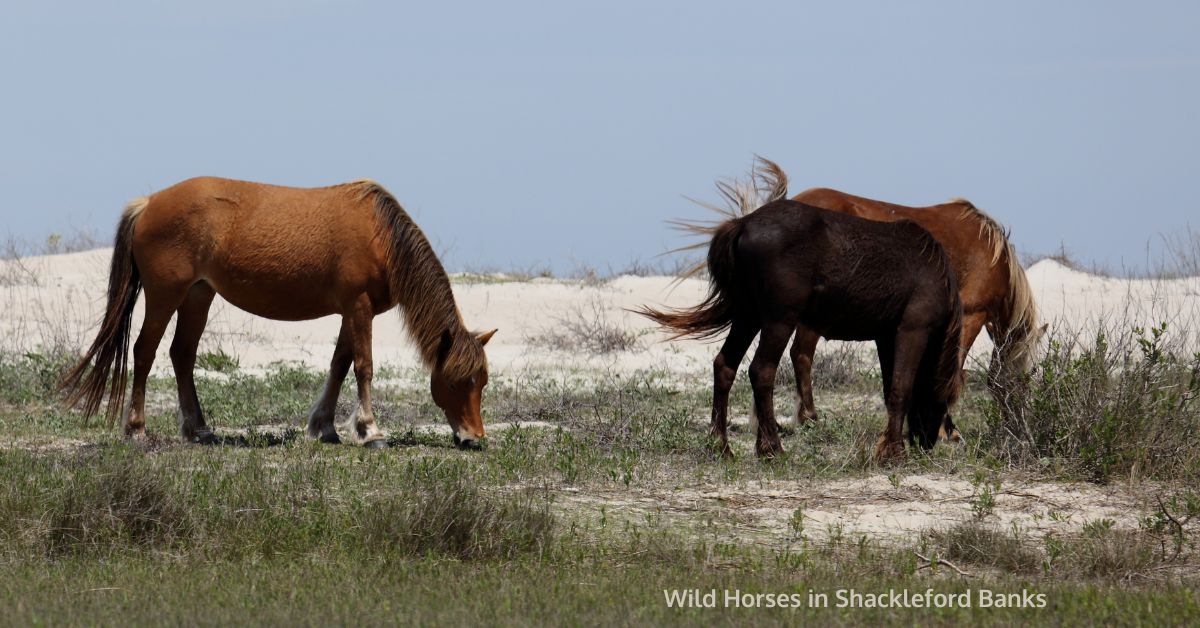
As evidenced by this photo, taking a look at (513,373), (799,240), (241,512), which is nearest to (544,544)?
(241,512)

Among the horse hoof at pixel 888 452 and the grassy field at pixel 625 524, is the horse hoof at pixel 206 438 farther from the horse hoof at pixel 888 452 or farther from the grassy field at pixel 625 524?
the horse hoof at pixel 888 452

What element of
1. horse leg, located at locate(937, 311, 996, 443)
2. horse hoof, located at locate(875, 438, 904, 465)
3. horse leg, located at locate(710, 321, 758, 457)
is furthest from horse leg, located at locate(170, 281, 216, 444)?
horse leg, located at locate(937, 311, 996, 443)

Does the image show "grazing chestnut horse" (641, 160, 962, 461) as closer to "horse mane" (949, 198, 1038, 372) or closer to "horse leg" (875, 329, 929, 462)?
"horse leg" (875, 329, 929, 462)

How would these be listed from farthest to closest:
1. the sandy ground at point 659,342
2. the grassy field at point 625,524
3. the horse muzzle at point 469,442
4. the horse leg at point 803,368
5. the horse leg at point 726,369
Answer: the horse leg at point 803,368 < the horse muzzle at point 469,442 < the horse leg at point 726,369 < the sandy ground at point 659,342 < the grassy field at point 625,524

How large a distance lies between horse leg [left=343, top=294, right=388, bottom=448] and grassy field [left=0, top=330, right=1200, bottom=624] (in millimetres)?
294

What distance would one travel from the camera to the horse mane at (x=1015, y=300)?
10.2 m

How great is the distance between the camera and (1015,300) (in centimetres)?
1041

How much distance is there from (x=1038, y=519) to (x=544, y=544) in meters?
2.67

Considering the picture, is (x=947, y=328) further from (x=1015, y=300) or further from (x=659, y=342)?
(x=659, y=342)

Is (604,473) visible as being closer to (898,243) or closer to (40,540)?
(898,243)

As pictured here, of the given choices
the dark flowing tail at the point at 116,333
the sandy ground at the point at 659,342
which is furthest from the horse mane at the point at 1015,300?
the dark flowing tail at the point at 116,333

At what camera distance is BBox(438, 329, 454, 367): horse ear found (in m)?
9.85

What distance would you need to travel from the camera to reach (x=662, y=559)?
20.3 feet

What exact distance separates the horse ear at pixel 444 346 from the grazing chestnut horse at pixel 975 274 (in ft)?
9.03
